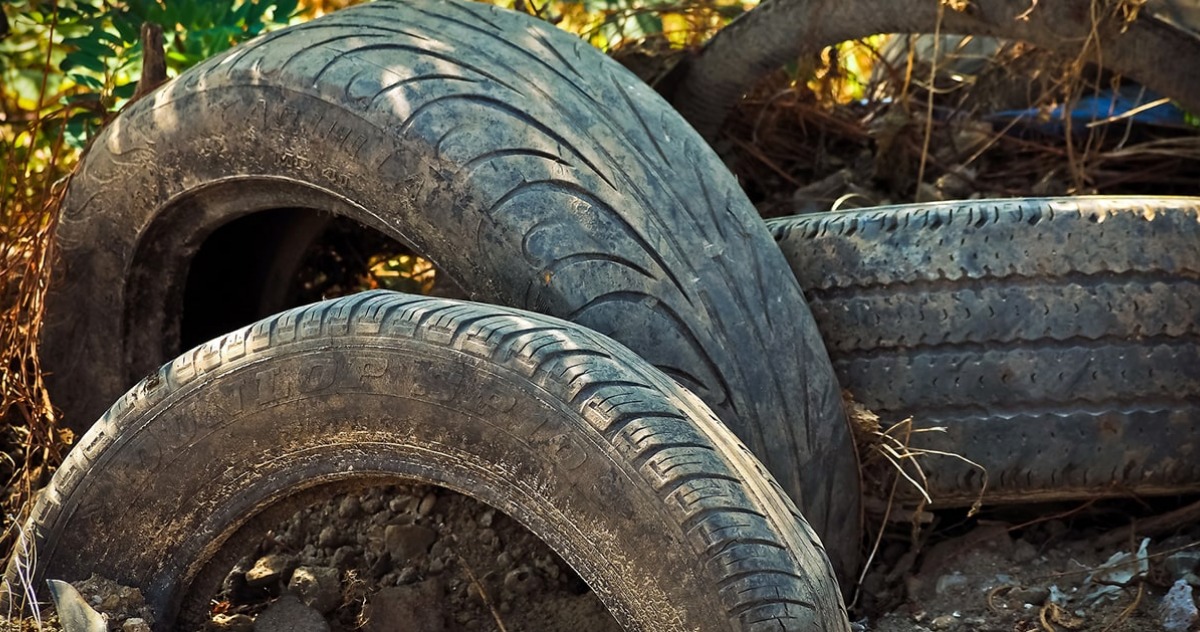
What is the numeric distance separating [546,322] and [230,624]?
2.28 ft

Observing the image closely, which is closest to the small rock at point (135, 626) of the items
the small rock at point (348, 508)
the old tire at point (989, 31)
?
the small rock at point (348, 508)

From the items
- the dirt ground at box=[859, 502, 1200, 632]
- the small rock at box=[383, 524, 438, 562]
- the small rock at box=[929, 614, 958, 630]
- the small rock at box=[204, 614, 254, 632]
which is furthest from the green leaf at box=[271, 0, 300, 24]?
the small rock at box=[929, 614, 958, 630]

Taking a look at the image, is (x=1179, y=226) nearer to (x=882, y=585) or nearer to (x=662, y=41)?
(x=882, y=585)

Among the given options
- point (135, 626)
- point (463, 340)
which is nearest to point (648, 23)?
point (463, 340)

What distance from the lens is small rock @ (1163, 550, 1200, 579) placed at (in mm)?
2094

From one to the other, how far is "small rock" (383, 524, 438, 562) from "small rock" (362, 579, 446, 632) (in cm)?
11

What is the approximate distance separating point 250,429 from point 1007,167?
2186 millimetres

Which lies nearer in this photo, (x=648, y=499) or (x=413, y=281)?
(x=648, y=499)

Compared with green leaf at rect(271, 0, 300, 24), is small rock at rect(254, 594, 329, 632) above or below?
below

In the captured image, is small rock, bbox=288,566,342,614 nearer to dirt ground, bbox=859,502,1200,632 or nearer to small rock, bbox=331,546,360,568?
small rock, bbox=331,546,360,568

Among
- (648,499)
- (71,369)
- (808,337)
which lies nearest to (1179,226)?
(808,337)

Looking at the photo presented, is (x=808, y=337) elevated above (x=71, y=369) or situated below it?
below

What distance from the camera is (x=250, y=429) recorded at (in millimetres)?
1705

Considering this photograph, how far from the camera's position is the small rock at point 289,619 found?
179cm
